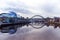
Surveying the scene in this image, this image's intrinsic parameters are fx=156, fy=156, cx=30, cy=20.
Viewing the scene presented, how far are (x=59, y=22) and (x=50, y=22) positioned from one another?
146 mm

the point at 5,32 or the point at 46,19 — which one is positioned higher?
the point at 46,19

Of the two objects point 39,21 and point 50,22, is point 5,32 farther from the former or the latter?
point 50,22

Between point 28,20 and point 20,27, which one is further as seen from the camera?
point 20,27

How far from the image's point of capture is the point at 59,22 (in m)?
2.45

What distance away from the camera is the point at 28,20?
7.92ft

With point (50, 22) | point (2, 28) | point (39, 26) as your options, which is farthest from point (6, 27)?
point (50, 22)

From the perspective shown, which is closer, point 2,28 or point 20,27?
point 2,28

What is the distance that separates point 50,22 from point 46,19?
0.30ft

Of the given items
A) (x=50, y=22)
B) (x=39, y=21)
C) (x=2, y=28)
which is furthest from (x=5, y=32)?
(x=50, y=22)

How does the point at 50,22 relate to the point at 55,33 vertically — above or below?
above

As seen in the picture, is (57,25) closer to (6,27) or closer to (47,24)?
(47,24)

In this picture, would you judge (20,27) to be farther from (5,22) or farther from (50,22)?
(50,22)

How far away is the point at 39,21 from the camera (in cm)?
237

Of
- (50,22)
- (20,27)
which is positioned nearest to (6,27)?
(20,27)
